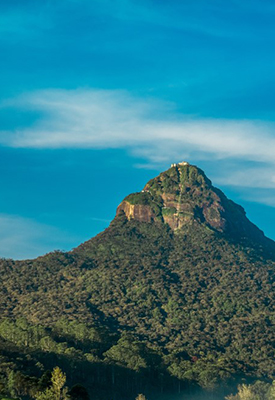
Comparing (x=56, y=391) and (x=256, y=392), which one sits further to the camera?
(x=256, y=392)

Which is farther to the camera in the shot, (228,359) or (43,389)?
(228,359)

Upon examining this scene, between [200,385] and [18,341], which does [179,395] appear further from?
[18,341]

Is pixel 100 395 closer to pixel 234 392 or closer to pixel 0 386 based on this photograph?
pixel 234 392

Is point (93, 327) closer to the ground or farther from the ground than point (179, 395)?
farther from the ground

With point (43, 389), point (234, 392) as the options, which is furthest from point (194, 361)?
point (43, 389)

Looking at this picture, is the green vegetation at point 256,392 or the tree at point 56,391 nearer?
the tree at point 56,391

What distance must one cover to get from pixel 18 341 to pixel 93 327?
958 inches

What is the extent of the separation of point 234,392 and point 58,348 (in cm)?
4446

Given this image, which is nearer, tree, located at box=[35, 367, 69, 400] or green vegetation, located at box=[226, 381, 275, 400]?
tree, located at box=[35, 367, 69, 400]

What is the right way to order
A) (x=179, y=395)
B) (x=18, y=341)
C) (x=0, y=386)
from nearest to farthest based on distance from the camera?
(x=0, y=386)
(x=179, y=395)
(x=18, y=341)

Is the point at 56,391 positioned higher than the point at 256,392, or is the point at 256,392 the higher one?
the point at 256,392

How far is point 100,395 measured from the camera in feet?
496

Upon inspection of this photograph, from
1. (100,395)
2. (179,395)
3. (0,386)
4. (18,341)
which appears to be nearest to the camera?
(0,386)

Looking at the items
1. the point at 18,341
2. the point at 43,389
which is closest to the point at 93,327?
the point at 18,341
